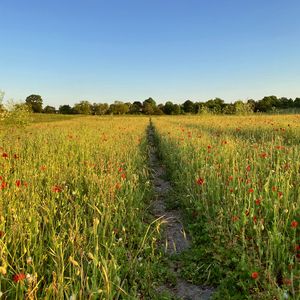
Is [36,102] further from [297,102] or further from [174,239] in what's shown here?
[174,239]

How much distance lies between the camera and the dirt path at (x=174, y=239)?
3395 millimetres

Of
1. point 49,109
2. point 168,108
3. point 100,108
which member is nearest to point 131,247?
point 49,109

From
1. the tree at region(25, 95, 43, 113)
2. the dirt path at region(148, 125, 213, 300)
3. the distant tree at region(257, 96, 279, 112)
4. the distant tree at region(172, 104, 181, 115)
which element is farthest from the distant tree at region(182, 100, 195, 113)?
the dirt path at region(148, 125, 213, 300)

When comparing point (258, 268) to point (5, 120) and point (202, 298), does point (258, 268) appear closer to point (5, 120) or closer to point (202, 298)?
point (202, 298)

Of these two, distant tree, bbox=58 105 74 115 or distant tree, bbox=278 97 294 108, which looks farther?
distant tree, bbox=58 105 74 115

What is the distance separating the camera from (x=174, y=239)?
15.6 ft

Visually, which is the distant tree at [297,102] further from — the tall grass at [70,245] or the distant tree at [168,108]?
the tall grass at [70,245]

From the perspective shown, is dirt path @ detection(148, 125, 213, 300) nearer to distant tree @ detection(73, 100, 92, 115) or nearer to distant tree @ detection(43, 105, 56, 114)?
distant tree @ detection(73, 100, 92, 115)

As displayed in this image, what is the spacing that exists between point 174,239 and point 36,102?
396 feet

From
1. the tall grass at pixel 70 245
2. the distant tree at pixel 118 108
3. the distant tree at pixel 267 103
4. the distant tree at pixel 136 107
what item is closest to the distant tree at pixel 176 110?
the distant tree at pixel 136 107

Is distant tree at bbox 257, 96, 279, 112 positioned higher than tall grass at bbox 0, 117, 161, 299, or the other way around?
distant tree at bbox 257, 96, 279, 112

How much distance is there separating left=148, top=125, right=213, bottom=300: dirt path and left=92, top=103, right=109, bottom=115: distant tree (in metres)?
110

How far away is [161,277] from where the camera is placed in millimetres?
3582

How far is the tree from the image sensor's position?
360 feet
